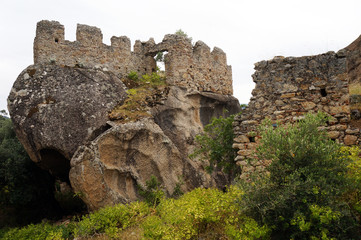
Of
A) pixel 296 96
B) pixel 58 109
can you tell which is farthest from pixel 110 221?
pixel 296 96

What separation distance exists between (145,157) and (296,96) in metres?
6.55

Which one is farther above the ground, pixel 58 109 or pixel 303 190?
pixel 58 109

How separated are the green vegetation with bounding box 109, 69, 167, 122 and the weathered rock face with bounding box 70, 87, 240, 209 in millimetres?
438

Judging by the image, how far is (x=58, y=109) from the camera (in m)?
11.6

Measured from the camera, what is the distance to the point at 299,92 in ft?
25.2

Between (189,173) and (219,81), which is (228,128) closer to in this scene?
(189,173)

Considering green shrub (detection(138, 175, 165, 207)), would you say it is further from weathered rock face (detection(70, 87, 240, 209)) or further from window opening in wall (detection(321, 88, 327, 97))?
window opening in wall (detection(321, 88, 327, 97))

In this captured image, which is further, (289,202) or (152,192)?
(152,192)

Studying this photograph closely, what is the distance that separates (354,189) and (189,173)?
323 inches

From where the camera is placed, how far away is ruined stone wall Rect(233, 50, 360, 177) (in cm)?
725

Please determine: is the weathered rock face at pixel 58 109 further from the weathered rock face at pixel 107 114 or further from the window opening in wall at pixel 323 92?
the window opening in wall at pixel 323 92

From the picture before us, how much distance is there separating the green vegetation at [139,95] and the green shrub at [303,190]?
24.6 feet

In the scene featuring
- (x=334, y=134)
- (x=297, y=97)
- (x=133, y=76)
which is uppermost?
(x=133, y=76)

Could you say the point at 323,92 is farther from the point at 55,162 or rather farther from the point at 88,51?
the point at 88,51
